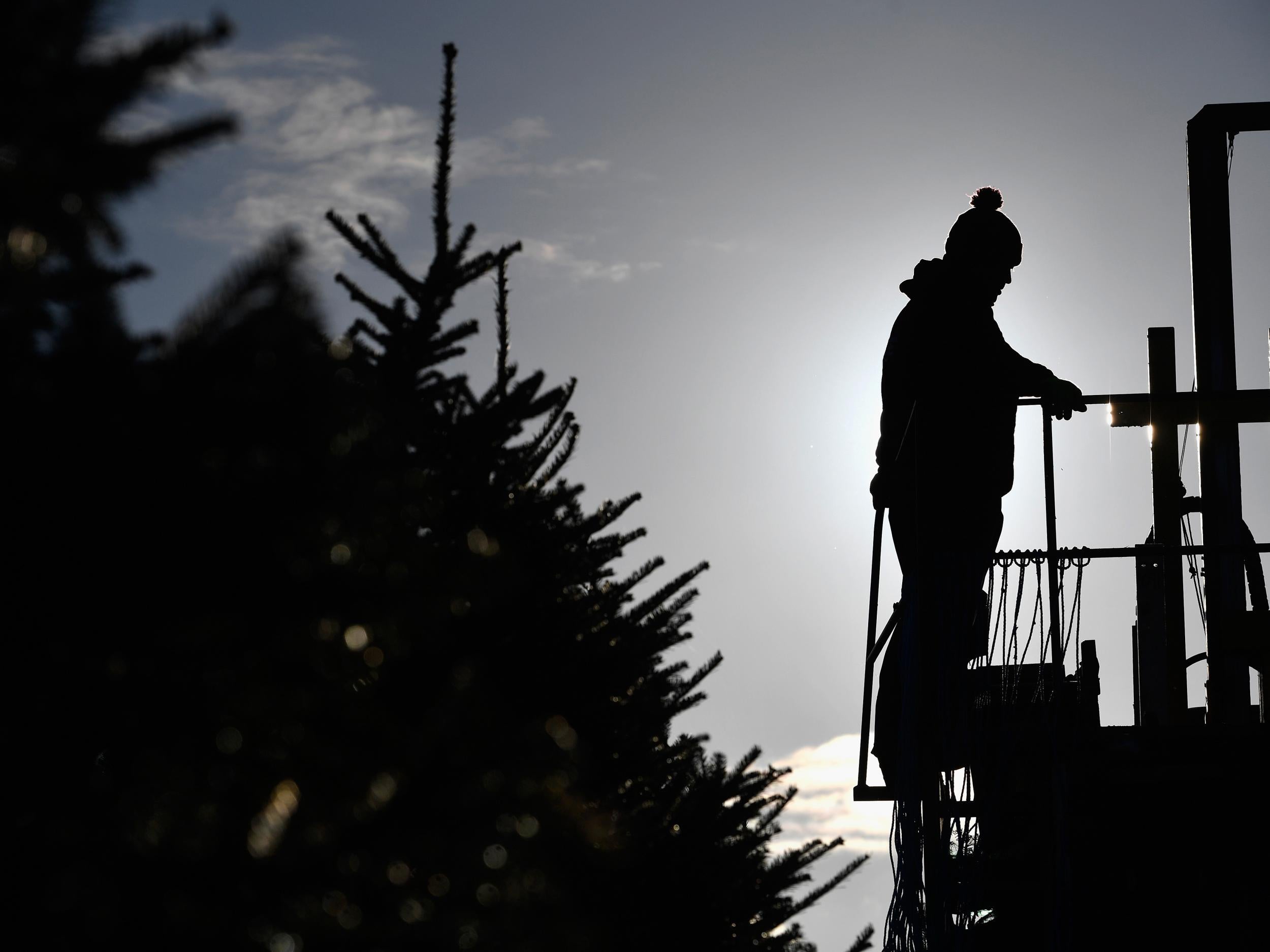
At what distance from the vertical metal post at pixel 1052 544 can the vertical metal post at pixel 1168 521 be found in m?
1.87

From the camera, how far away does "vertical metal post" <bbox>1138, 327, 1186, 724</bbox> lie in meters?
7.93

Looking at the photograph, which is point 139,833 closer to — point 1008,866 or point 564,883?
point 564,883

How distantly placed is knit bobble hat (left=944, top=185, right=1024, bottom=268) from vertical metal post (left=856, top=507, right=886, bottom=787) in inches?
53.1

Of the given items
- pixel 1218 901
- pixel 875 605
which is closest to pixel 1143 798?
pixel 1218 901

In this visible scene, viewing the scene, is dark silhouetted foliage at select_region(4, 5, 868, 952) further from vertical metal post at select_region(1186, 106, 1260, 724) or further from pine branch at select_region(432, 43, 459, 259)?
vertical metal post at select_region(1186, 106, 1260, 724)

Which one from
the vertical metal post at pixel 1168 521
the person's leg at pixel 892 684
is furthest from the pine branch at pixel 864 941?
the vertical metal post at pixel 1168 521

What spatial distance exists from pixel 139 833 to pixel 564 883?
1.42 meters

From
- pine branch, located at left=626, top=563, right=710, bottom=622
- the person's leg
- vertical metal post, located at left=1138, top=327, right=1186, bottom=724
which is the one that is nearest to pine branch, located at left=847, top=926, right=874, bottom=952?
pine branch, located at left=626, top=563, right=710, bottom=622

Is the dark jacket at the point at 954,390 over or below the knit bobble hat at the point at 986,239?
below

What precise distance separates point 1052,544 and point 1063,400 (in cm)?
67

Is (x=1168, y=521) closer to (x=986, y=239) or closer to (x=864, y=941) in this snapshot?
(x=986, y=239)

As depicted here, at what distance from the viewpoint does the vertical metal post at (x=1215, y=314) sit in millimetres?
8422

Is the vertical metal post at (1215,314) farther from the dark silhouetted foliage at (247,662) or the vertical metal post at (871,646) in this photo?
the dark silhouetted foliage at (247,662)

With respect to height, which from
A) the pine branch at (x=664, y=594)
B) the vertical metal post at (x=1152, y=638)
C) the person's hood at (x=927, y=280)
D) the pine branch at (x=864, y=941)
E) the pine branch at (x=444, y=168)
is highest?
the person's hood at (x=927, y=280)
